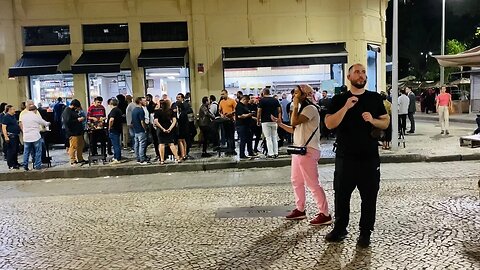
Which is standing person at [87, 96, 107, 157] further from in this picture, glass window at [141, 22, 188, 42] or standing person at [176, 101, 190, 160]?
glass window at [141, 22, 188, 42]

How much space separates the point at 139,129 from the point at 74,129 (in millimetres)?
1857

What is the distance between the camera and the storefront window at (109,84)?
726 inches

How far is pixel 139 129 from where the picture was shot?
13.3 m

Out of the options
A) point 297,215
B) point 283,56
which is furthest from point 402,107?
point 297,215

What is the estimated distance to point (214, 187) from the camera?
10.1m

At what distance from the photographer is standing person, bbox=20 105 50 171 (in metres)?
12.7

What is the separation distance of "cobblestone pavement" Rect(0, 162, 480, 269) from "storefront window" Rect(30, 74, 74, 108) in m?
8.78

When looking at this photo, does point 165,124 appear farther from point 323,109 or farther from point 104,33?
point 104,33

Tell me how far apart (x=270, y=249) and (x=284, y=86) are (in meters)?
13.2

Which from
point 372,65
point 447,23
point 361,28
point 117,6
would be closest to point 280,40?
point 361,28

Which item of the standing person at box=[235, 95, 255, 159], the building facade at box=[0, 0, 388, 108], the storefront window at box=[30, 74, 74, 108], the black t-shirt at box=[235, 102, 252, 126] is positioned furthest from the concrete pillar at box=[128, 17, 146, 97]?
the black t-shirt at box=[235, 102, 252, 126]

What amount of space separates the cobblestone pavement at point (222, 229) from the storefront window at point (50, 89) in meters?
8.78

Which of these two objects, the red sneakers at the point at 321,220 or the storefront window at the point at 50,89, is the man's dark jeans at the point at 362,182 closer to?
the red sneakers at the point at 321,220

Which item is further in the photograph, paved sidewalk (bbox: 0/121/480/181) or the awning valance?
paved sidewalk (bbox: 0/121/480/181)
